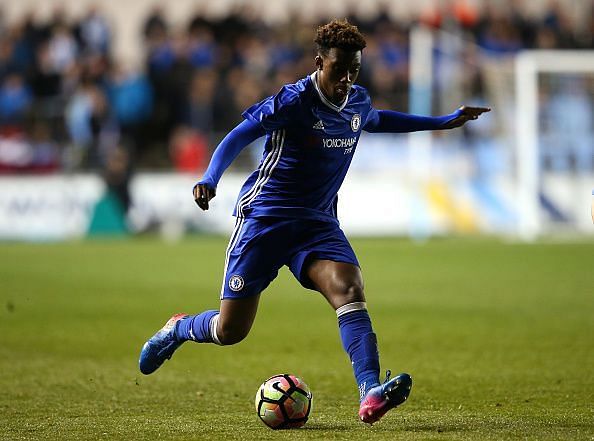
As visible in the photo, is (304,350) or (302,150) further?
(304,350)

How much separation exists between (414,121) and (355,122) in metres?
0.67

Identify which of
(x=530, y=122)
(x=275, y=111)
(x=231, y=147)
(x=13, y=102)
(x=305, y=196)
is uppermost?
(x=275, y=111)

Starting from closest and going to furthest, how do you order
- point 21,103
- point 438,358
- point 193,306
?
point 438,358 < point 193,306 < point 21,103

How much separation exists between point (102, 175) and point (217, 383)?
579 inches

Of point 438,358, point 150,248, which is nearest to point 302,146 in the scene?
point 438,358

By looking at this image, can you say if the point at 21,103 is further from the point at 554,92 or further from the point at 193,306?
the point at 193,306

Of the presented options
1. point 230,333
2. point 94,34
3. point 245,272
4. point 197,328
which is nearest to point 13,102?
point 94,34

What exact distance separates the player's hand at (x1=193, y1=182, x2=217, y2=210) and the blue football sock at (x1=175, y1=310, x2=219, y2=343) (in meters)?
1.04

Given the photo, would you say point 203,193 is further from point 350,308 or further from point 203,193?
point 350,308

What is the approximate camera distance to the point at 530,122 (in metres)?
20.9

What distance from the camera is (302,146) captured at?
21.0 feet

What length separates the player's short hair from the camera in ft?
20.4

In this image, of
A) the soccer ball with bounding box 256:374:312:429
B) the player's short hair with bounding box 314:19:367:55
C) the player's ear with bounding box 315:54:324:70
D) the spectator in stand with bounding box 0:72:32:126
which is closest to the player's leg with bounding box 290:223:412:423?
the soccer ball with bounding box 256:374:312:429

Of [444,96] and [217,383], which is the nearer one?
[217,383]
